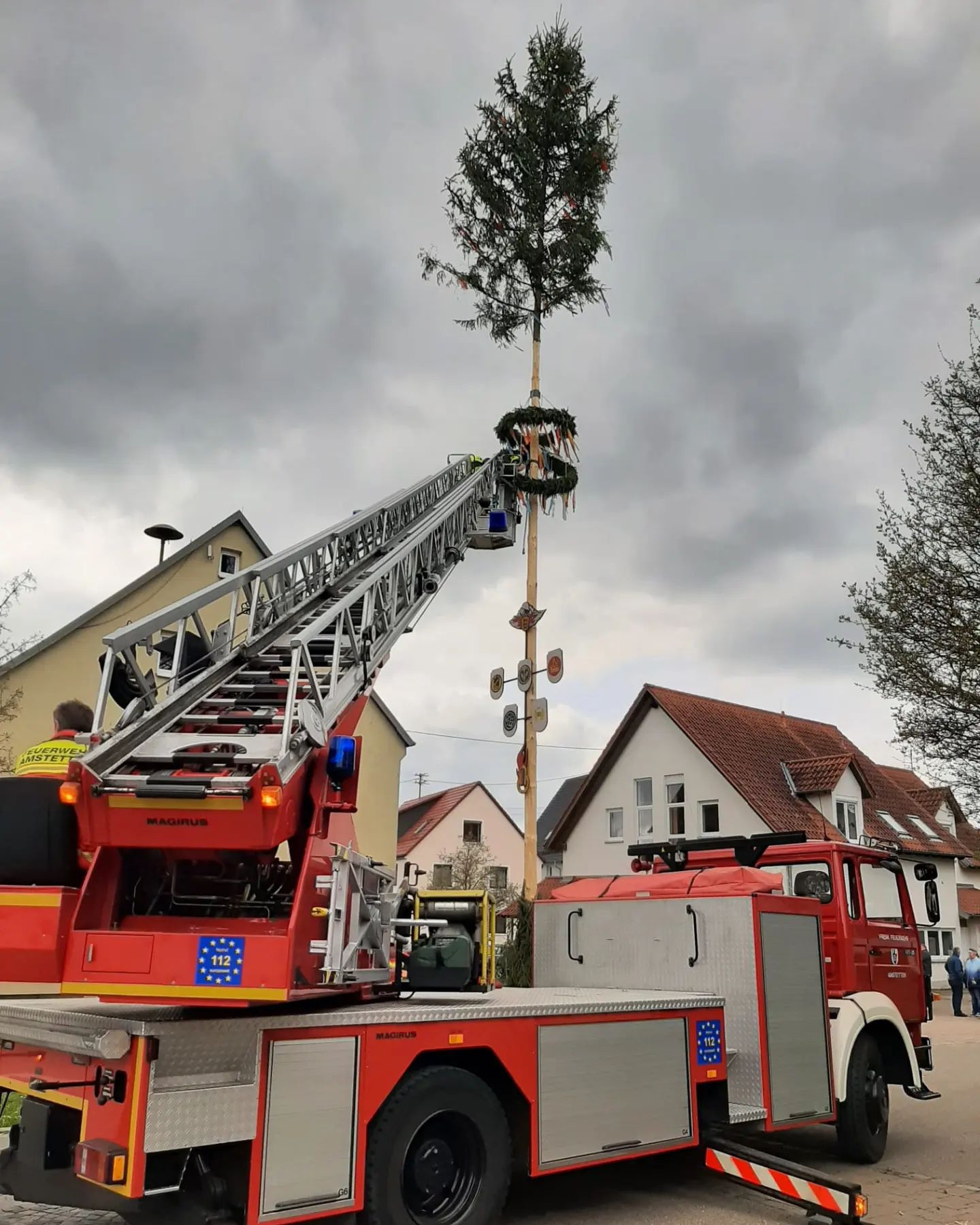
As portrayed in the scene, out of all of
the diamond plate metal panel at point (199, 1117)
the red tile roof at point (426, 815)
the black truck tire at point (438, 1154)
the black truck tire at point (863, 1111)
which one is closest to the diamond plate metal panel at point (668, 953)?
the black truck tire at point (863, 1111)

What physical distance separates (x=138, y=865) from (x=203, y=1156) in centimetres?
155

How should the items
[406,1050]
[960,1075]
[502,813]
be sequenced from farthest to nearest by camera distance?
1. [502,813]
2. [960,1075]
3. [406,1050]

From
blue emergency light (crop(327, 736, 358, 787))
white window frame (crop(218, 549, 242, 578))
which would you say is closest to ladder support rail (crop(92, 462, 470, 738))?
blue emergency light (crop(327, 736, 358, 787))

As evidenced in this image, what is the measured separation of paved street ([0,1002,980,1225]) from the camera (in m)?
6.86

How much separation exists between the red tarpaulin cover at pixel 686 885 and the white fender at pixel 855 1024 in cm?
115

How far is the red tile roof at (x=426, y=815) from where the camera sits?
41.5 meters

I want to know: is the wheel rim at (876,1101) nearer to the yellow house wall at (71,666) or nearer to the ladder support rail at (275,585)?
the ladder support rail at (275,585)

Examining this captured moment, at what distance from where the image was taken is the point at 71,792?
5488 mm

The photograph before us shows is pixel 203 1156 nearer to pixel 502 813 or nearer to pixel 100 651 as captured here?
pixel 100 651

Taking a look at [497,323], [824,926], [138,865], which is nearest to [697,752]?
[497,323]

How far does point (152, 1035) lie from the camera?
491 cm

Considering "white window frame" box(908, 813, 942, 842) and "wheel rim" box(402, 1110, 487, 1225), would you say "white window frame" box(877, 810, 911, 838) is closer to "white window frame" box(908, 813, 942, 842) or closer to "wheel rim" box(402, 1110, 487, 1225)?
"white window frame" box(908, 813, 942, 842)

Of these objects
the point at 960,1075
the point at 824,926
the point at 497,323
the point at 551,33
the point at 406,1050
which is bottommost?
the point at 960,1075

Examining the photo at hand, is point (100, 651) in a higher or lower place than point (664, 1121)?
higher
